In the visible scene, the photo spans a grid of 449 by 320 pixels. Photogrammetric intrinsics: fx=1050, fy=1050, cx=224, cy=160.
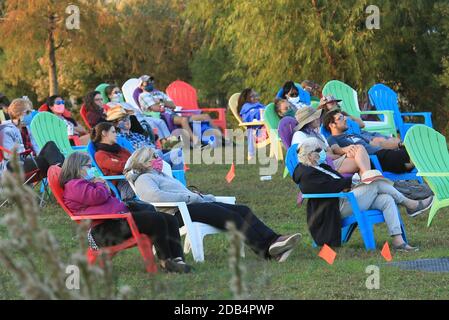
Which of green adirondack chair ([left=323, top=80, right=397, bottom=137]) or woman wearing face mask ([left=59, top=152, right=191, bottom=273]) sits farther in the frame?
green adirondack chair ([left=323, top=80, right=397, bottom=137])

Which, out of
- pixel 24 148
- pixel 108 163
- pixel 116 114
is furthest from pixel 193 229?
pixel 24 148

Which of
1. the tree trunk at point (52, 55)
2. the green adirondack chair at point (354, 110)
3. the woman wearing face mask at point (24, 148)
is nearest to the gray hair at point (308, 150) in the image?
the woman wearing face mask at point (24, 148)

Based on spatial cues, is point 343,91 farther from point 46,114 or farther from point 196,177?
point 46,114

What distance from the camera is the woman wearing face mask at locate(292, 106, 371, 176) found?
9211 millimetres

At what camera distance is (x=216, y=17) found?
2030 centimetres

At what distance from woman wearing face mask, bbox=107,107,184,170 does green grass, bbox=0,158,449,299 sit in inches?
36.2

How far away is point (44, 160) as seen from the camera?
34.3 ft

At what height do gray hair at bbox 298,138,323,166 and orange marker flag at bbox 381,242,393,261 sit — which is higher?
gray hair at bbox 298,138,323,166

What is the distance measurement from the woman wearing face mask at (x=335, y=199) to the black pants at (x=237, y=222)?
0.50 meters

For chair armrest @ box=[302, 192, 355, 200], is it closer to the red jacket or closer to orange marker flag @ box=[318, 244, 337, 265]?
orange marker flag @ box=[318, 244, 337, 265]

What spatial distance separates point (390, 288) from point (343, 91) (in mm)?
7476

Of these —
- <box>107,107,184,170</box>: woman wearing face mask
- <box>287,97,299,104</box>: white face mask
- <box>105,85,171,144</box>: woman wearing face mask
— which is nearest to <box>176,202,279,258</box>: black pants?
<box>107,107,184,170</box>: woman wearing face mask

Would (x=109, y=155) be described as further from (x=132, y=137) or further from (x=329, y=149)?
(x=329, y=149)
